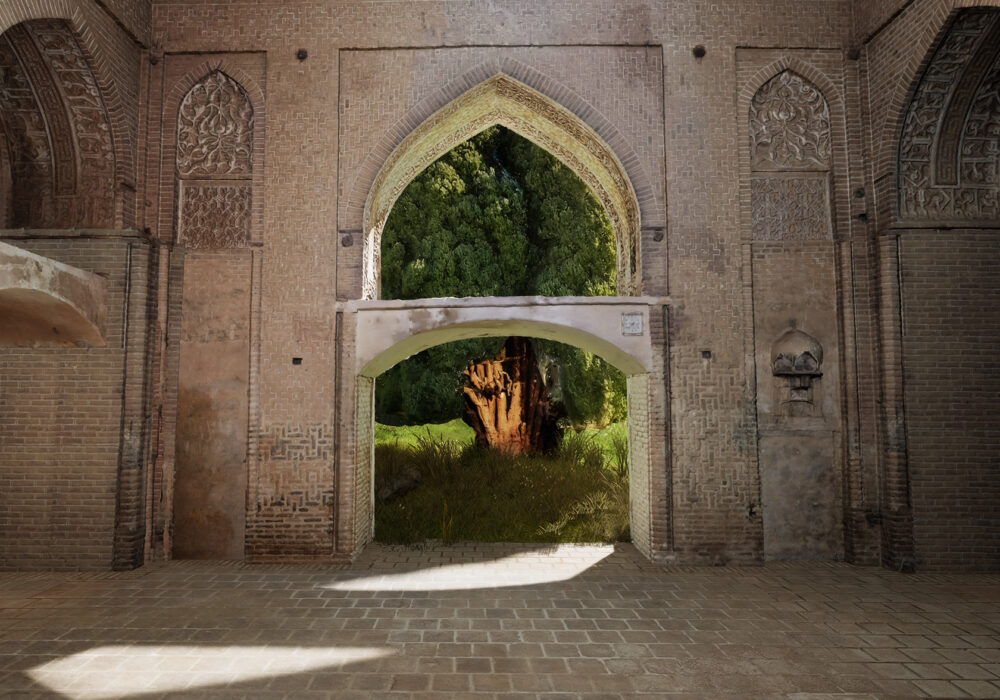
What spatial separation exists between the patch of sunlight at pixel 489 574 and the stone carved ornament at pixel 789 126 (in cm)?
530

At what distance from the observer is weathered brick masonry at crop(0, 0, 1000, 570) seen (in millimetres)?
6965

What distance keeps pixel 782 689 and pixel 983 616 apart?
2.71 metres

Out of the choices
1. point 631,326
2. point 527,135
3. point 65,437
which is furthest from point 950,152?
point 65,437

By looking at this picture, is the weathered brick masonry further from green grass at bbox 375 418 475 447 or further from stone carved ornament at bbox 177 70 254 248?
green grass at bbox 375 418 475 447

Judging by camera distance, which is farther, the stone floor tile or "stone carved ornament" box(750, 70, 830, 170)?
"stone carved ornament" box(750, 70, 830, 170)

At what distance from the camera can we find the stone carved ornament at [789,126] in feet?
25.1

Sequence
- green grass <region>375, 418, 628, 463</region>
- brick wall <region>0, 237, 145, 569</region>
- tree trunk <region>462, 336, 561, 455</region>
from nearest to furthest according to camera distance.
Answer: brick wall <region>0, 237, 145, 569</region>, green grass <region>375, 418, 628, 463</region>, tree trunk <region>462, 336, 561, 455</region>

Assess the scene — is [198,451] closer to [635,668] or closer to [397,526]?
[397,526]

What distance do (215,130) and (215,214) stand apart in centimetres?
107

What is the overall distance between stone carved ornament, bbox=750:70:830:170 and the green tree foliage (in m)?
5.92

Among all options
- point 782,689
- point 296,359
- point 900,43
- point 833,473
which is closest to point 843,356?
point 833,473

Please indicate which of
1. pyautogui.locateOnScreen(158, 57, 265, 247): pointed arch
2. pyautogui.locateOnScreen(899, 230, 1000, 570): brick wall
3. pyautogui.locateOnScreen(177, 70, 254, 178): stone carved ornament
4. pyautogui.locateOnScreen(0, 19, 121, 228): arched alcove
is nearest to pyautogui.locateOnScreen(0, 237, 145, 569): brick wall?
pyautogui.locateOnScreen(0, 19, 121, 228): arched alcove

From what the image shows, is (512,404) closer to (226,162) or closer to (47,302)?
(226,162)

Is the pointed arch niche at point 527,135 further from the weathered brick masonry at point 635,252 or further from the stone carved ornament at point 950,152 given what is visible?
the stone carved ornament at point 950,152
